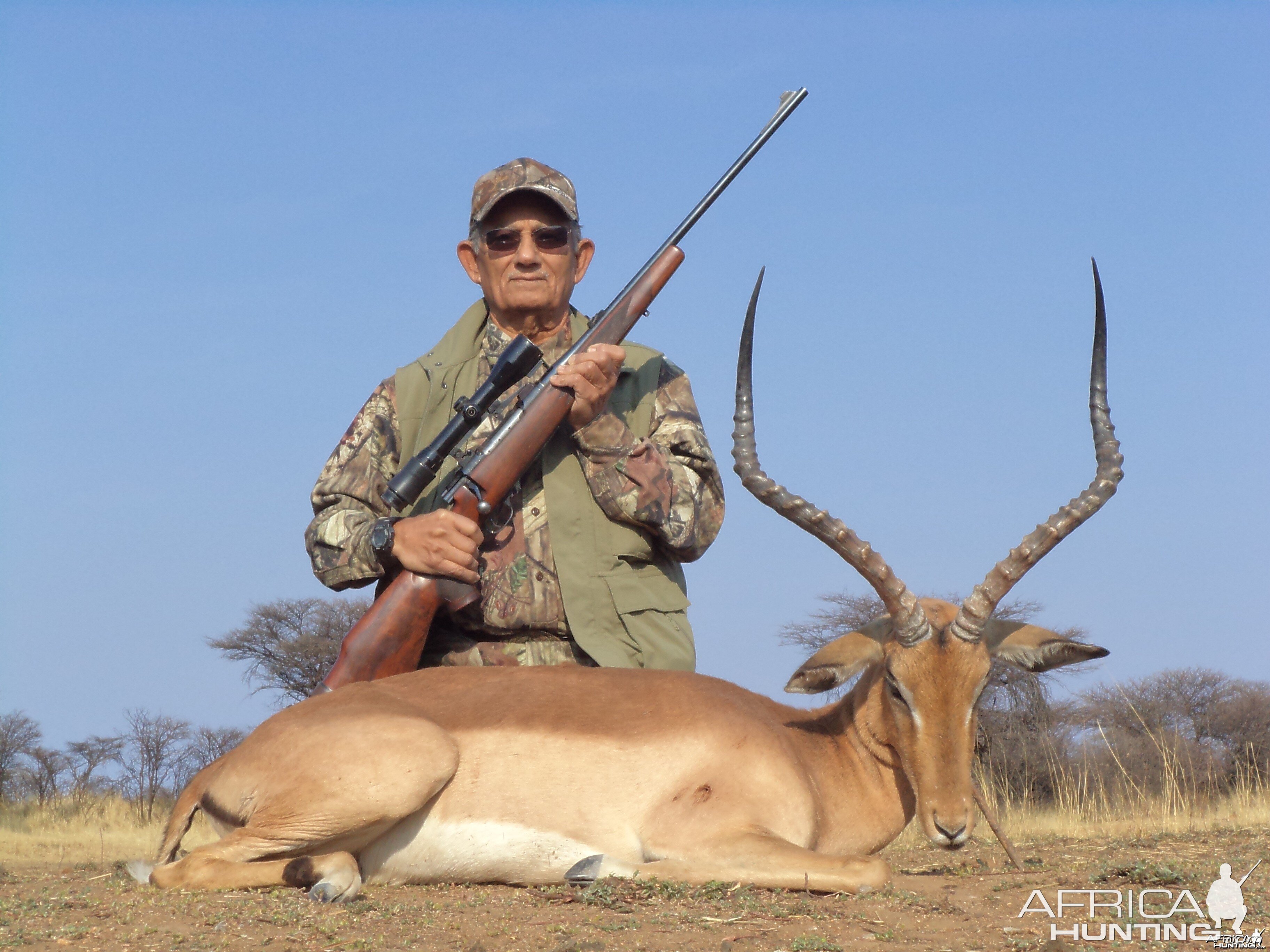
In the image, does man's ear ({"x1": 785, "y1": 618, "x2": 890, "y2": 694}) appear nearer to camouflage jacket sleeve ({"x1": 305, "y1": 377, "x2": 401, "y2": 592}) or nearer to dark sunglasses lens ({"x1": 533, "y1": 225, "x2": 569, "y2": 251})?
camouflage jacket sleeve ({"x1": 305, "y1": 377, "x2": 401, "y2": 592})

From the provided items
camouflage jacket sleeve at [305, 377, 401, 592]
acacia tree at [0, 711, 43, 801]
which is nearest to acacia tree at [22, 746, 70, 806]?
acacia tree at [0, 711, 43, 801]

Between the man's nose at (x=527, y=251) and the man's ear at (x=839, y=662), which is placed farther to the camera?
the man's nose at (x=527, y=251)

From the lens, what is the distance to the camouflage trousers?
717 cm

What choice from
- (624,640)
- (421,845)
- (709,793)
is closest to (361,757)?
(421,845)

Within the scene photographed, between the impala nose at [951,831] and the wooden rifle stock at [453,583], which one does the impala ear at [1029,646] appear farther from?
the wooden rifle stock at [453,583]

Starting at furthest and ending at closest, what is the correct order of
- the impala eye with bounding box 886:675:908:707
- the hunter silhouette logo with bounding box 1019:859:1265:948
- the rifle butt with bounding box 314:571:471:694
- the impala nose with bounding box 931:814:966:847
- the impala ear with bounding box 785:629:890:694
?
1. the rifle butt with bounding box 314:571:471:694
2. the impala ear with bounding box 785:629:890:694
3. the impala eye with bounding box 886:675:908:707
4. the impala nose with bounding box 931:814:966:847
5. the hunter silhouette logo with bounding box 1019:859:1265:948

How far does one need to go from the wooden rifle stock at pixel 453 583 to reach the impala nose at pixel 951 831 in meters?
2.49

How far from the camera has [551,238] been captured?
25.3ft

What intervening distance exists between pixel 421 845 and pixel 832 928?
1.87m

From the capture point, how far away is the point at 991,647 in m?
6.19

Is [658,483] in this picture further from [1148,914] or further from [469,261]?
[1148,914]

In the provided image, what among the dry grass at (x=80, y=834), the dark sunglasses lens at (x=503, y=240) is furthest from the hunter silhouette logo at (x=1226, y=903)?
the dry grass at (x=80, y=834)

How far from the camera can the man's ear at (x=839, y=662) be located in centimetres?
625

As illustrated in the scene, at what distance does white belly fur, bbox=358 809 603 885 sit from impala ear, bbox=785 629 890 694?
1337 mm
